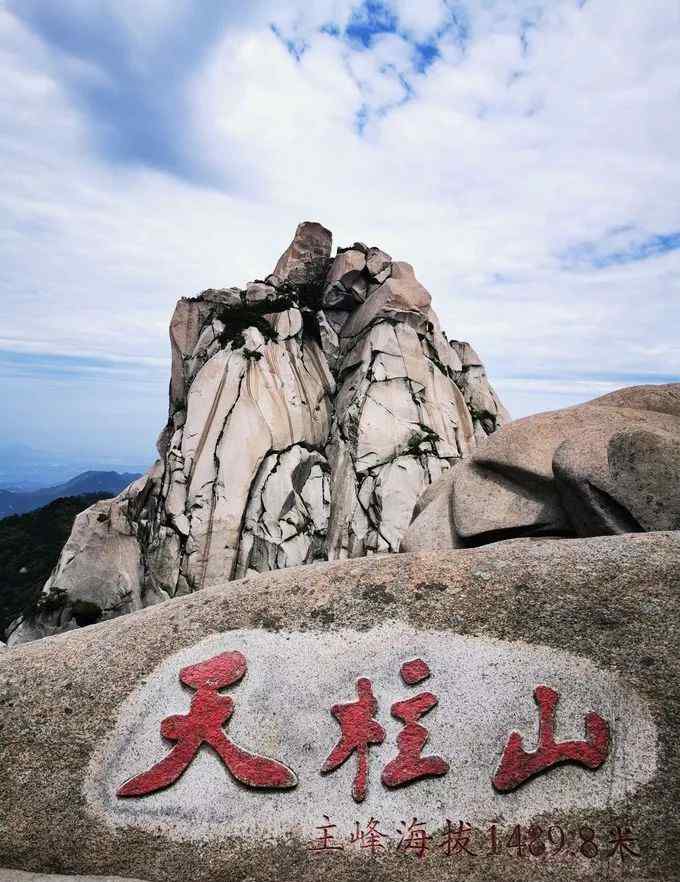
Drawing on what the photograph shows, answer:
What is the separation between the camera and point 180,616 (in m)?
4.71

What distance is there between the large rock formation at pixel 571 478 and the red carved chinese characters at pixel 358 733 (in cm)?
293

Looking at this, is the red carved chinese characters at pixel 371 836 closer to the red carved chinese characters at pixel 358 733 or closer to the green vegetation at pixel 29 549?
the red carved chinese characters at pixel 358 733

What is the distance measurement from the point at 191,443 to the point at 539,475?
15001 millimetres

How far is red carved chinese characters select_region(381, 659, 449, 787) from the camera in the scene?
3828mm

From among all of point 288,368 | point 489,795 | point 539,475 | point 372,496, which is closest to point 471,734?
point 489,795

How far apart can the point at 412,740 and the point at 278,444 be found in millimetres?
16713

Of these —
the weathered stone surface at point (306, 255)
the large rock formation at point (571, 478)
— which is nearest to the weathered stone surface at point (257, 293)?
the weathered stone surface at point (306, 255)

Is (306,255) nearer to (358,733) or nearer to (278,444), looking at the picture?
(278,444)

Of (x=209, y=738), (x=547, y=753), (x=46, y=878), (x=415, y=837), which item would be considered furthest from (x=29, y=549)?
(x=547, y=753)

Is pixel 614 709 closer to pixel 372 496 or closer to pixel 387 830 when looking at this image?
pixel 387 830

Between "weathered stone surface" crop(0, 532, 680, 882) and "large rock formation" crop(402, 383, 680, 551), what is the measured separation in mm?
913

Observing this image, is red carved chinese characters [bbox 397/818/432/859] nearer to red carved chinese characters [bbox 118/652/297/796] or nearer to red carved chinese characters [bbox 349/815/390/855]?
red carved chinese characters [bbox 349/815/390/855]

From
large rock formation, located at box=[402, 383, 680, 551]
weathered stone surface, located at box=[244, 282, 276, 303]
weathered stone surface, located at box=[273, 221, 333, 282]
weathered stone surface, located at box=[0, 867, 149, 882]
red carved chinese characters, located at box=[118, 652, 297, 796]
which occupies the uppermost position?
weathered stone surface, located at box=[273, 221, 333, 282]

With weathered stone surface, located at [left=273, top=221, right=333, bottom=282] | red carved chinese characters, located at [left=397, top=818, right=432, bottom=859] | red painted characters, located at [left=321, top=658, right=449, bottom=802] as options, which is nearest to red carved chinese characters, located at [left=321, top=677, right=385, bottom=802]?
red painted characters, located at [left=321, top=658, right=449, bottom=802]
